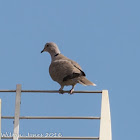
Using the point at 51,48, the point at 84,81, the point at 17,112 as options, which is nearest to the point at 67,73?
the point at 84,81

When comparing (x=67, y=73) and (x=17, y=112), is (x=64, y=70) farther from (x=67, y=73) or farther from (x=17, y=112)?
(x=17, y=112)

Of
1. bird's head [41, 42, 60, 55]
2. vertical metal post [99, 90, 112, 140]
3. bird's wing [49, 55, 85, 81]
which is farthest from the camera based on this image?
bird's head [41, 42, 60, 55]

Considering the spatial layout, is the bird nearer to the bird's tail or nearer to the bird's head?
the bird's tail

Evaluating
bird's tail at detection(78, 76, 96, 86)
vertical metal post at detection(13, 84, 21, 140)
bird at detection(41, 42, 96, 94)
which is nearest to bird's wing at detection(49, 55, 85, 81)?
bird at detection(41, 42, 96, 94)

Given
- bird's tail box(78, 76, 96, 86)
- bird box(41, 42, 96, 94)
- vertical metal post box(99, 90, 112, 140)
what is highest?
bird box(41, 42, 96, 94)

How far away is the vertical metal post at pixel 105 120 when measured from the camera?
5078 mm

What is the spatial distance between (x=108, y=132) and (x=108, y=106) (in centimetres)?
39

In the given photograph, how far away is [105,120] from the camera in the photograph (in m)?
5.28

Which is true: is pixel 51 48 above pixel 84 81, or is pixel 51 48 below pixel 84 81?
above

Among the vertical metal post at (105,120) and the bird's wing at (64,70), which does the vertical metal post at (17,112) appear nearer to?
the vertical metal post at (105,120)

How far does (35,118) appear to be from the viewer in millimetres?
5363

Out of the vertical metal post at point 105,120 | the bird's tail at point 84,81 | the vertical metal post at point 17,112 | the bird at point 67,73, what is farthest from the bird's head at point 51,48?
the vertical metal post at point 105,120

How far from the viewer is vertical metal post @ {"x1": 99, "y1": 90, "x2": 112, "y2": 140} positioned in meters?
5.08

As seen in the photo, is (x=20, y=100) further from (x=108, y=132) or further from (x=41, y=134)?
(x=108, y=132)
